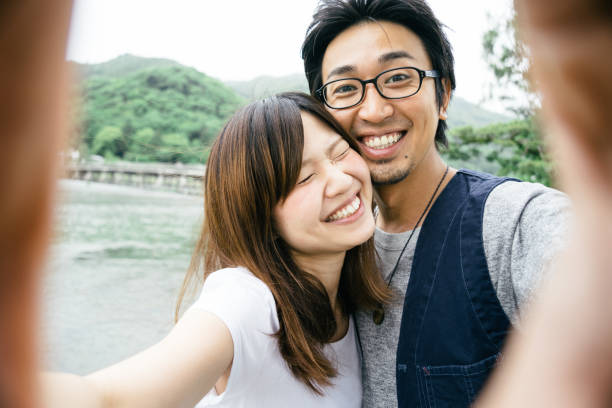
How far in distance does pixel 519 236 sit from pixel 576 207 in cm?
113

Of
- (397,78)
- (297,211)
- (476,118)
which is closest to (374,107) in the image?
(397,78)

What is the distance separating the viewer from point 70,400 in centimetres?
42

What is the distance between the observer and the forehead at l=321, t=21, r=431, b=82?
62.2 inches

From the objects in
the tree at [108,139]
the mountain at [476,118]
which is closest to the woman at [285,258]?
the tree at [108,139]

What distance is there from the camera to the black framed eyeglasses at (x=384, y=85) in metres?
1.58

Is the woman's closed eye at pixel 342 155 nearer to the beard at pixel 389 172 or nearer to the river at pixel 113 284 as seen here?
the beard at pixel 389 172

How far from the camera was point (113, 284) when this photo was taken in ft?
16.9

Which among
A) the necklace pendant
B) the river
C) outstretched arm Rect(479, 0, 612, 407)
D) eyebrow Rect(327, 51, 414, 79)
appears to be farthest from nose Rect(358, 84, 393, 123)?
outstretched arm Rect(479, 0, 612, 407)

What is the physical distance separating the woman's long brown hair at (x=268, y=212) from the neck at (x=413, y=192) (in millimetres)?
337

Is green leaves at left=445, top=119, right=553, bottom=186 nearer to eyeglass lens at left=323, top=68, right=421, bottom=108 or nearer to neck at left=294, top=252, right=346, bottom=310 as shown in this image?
eyeglass lens at left=323, top=68, right=421, bottom=108

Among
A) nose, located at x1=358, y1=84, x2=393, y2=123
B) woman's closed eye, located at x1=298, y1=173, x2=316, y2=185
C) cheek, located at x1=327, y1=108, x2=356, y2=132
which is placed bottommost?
woman's closed eye, located at x1=298, y1=173, x2=316, y2=185

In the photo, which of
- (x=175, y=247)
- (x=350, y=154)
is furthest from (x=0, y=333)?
(x=175, y=247)

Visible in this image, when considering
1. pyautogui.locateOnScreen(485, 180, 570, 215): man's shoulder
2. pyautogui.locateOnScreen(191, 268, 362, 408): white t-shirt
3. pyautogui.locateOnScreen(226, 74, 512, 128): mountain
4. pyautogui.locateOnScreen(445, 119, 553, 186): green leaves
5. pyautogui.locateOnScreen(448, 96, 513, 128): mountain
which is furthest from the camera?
pyautogui.locateOnScreen(448, 96, 513, 128): mountain

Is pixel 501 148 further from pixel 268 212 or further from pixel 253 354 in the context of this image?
pixel 253 354
